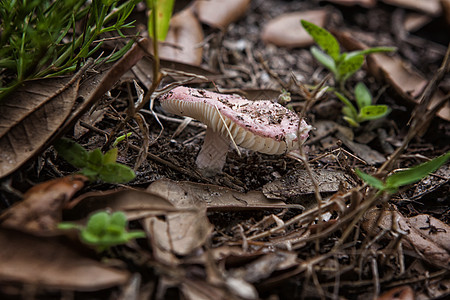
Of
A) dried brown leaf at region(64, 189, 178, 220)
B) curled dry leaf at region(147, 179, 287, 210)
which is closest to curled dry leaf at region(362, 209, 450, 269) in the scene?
curled dry leaf at region(147, 179, 287, 210)

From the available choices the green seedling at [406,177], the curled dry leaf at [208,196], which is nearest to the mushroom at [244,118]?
the curled dry leaf at [208,196]

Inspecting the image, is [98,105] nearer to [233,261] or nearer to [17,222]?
[17,222]

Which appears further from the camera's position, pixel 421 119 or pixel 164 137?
pixel 164 137

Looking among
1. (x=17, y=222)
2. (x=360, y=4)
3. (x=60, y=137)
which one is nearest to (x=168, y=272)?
(x=17, y=222)

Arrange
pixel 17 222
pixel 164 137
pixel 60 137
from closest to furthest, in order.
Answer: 1. pixel 17 222
2. pixel 60 137
3. pixel 164 137

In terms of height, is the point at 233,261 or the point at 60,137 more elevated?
the point at 60,137

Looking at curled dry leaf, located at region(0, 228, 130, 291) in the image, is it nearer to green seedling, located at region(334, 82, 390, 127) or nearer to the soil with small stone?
the soil with small stone

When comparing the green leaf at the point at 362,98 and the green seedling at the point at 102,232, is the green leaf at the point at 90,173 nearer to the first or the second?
the green seedling at the point at 102,232

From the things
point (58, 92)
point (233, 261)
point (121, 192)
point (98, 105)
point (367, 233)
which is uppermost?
point (58, 92)
